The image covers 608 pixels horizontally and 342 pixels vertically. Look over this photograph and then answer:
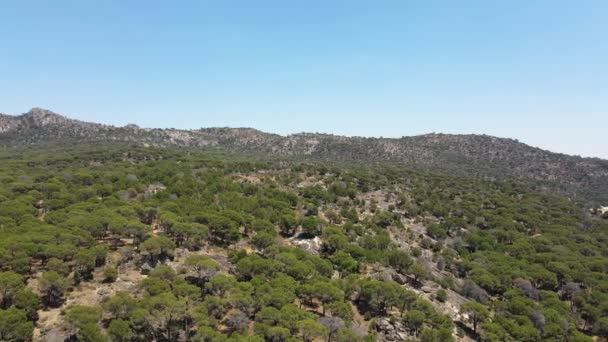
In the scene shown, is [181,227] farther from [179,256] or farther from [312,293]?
[312,293]

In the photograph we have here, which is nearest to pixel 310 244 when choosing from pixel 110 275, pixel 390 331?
pixel 390 331

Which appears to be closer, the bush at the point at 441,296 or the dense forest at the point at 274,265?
the dense forest at the point at 274,265

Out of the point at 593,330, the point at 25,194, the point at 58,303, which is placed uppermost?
the point at 25,194

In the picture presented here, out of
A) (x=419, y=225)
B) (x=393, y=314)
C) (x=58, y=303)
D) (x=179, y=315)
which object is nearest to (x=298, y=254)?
(x=393, y=314)

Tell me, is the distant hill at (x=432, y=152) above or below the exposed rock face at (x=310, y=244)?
above

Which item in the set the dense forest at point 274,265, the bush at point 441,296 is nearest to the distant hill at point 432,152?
the dense forest at point 274,265

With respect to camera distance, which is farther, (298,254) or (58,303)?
(298,254)

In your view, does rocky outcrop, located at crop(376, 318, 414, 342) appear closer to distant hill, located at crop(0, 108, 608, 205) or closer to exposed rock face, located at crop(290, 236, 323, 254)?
exposed rock face, located at crop(290, 236, 323, 254)

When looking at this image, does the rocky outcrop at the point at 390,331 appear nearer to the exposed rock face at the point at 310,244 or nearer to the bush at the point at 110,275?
the exposed rock face at the point at 310,244
